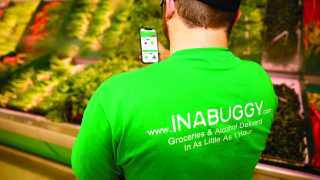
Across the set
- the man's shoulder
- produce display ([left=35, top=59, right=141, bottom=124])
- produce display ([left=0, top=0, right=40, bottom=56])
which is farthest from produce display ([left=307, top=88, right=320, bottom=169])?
produce display ([left=0, top=0, right=40, bottom=56])

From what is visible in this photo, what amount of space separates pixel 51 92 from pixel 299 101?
2097 millimetres

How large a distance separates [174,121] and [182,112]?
1.1 inches

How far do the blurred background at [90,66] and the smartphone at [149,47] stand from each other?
1144mm

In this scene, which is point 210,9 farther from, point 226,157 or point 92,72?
point 92,72

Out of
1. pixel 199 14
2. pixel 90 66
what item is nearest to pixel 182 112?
pixel 199 14

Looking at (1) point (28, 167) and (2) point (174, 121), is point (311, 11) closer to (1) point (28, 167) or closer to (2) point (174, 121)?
(2) point (174, 121)

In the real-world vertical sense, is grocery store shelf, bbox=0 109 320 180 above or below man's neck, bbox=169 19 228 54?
below

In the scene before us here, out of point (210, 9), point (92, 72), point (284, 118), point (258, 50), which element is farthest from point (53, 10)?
point (210, 9)

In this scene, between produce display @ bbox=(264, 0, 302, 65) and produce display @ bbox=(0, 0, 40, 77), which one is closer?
produce display @ bbox=(264, 0, 302, 65)

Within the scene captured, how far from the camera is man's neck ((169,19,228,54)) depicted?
1034mm

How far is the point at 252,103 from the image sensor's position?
108 centimetres

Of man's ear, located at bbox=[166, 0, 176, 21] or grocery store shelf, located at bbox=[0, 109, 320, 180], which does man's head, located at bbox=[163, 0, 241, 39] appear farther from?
grocery store shelf, located at bbox=[0, 109, 320, 180]

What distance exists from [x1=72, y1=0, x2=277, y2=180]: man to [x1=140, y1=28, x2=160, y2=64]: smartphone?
357 mm

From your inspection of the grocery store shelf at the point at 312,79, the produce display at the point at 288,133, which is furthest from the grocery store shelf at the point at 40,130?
the grocery store shelf at the point at 312,79
